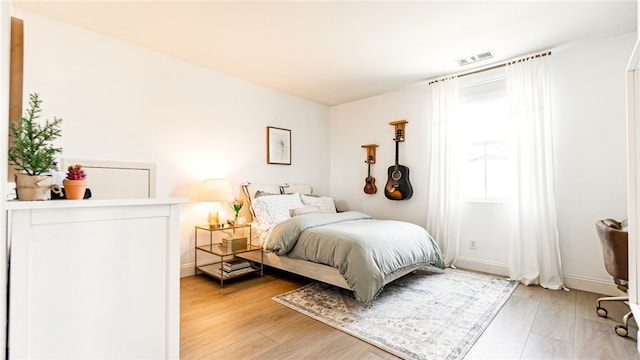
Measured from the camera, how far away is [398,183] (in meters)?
4.20

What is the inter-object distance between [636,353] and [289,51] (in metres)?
3.58

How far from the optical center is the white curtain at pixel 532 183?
303cm

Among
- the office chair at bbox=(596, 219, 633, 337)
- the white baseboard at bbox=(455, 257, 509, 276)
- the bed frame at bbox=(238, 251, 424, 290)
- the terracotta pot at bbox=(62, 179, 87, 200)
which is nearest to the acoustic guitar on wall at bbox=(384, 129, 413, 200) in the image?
the white baseboard at bbox=(455, 257, 509, 276)

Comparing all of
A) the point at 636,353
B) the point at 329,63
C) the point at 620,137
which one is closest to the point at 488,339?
the point at 636,353

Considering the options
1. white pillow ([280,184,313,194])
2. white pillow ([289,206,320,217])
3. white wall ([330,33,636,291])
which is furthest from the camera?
white pillow ([280,184,313,194])

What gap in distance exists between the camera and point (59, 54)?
261 cm

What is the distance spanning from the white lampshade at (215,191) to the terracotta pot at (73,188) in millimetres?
2174

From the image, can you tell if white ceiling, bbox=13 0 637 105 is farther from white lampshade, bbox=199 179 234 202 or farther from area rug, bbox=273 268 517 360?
area rug, bbox=273 268 517 360

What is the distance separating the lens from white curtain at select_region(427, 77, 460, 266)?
371cm

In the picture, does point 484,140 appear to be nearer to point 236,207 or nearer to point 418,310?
point 418,310

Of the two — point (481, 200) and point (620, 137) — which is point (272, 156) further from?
point (620, 137)

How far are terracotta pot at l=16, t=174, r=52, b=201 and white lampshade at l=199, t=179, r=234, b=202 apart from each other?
7.32ft

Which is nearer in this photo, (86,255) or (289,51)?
(86,255)

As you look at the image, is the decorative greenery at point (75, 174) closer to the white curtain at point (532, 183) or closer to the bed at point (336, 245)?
the bed at point (336, 245)
